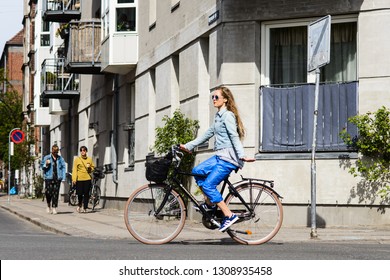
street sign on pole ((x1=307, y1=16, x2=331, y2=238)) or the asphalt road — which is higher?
street sign on pole ((x1=307, y1=16, x2=331, y2=238))

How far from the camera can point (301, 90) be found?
1691 centimetres

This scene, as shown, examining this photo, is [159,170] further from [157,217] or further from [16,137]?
[16,137]

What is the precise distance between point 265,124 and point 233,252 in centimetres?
697

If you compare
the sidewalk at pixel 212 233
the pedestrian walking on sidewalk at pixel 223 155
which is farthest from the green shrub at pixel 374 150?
the pedestrian walking on sidewalk at pixel 223 155

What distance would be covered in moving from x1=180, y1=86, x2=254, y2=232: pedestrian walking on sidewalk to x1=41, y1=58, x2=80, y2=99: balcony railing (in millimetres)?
24825

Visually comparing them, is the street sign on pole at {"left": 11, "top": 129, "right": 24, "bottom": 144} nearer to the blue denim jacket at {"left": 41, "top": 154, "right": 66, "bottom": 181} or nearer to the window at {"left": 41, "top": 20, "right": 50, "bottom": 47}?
the blue denim jacket at {"left": 41, "top": 154, "right": 66, "bottom": 181}

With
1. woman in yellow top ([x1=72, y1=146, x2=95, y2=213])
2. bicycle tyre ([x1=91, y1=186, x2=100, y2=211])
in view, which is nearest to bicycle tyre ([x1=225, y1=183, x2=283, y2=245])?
woman in yellow top ([x1=72, y1=146, x2=95, y2=213])

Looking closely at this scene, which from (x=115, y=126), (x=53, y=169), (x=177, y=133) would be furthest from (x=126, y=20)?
(x=177, y=133)

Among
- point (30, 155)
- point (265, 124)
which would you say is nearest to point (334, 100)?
point (265, 124)

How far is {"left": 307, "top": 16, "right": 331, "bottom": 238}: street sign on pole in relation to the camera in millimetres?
13133

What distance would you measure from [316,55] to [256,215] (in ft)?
10.3

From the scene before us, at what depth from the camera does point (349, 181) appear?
16.0m

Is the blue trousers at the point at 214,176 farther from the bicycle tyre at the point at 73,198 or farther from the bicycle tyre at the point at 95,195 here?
the bicycle tyre at the point at 73,198

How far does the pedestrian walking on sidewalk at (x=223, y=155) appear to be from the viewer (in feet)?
37.2
